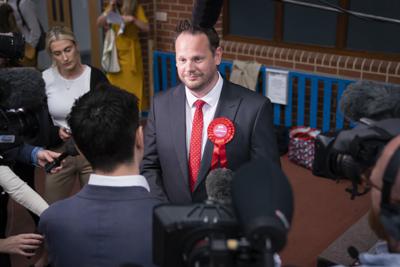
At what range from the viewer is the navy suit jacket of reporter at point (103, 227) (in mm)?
1636

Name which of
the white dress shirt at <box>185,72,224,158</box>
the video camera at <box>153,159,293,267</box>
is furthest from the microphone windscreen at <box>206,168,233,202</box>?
the white dress shirt at <box>185,72,224,158</box>

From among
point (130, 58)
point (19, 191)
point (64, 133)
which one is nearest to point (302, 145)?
point (130, 58)

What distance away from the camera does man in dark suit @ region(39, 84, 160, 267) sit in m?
1.64

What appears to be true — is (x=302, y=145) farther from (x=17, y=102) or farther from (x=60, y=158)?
(x=17, y=102)

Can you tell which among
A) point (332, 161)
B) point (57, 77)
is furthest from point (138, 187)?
point (57, 77)

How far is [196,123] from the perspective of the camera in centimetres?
266

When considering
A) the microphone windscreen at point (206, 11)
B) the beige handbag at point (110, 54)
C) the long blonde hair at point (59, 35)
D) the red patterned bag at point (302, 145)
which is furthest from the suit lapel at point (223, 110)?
the beige handbag at point (110, 54)

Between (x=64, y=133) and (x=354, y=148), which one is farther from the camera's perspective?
(x=64, y=133)

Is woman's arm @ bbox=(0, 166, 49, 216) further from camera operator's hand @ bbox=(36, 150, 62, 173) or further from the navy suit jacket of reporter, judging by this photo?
the navy suit jacket of reporter

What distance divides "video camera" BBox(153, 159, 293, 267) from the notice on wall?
15.4 feet

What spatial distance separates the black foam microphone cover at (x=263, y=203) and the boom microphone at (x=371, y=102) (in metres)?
0.69

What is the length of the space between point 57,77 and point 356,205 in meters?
2.78

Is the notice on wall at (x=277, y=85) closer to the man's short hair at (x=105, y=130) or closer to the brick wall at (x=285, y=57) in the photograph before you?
the brick wall at (x=285, y=57)

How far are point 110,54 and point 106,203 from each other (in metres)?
5.09
